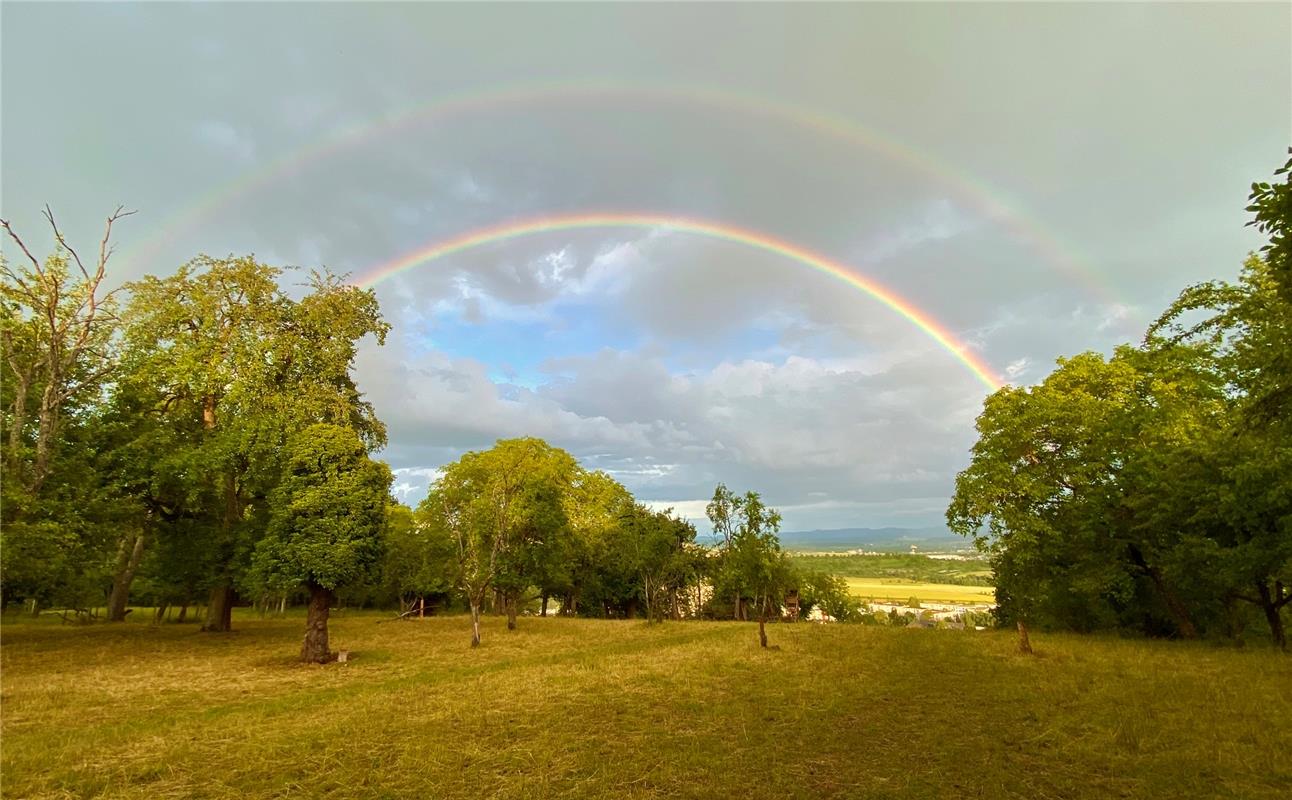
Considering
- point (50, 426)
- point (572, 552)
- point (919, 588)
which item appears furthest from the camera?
point (919, 588)

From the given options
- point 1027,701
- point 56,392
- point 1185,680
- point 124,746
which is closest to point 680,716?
point 1027,701

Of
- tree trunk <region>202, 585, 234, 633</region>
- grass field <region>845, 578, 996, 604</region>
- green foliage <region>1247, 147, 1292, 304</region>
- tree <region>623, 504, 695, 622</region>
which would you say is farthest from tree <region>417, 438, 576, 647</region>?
grass field <region>845, 578, 996, 604</region>

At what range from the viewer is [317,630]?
21.4 metres

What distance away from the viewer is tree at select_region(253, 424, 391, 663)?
21.2 metres

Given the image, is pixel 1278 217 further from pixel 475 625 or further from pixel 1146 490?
pixel 475 625

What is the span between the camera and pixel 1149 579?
27.5 metres

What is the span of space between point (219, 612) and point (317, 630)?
45.0 ft

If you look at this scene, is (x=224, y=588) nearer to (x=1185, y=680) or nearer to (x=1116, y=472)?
(x=1185, y=680)

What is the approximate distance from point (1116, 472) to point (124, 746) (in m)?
35.0

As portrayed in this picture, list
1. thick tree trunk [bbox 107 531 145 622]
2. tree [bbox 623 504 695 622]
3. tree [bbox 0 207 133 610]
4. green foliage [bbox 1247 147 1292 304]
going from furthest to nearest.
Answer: tree [bbox 623 504 695 622] < thick tree trunk [bbox 107 531 145 622] < tree [bbox 0 207 133 610] < green foliage [bbox 1247 147 1292 304]

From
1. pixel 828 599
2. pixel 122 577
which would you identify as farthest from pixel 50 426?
pixel 828 599

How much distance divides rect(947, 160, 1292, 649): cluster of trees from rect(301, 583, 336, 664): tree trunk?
25797 mm

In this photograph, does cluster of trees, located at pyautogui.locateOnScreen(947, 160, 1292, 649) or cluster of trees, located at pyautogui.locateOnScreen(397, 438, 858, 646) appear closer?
cluster of trees, located at pyautogui.locateOnScreen(947, 160, 1292, 649)

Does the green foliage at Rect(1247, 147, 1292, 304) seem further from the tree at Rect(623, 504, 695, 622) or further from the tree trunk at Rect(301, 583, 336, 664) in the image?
the tree at Rect(623, 504, 695, 622)
